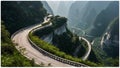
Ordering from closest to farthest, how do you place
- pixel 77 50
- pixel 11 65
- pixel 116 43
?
pixel 11 65 → pixel 77 50 → pixel 116 43

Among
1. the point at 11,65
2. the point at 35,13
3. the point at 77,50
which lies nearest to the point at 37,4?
the point at 35,13

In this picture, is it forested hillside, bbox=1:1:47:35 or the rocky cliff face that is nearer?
forested hillside, bbox=1:1:47:35

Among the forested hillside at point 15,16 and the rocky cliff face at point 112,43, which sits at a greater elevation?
the rocky cliff face at point 112,43

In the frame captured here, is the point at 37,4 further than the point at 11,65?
Yes

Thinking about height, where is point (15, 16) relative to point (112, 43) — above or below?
below

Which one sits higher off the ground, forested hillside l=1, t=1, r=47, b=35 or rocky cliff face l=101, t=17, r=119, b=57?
rocky cliff face l=101, t=17, r=119, b=57

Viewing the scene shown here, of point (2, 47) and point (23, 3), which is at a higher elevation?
point (23, 3)

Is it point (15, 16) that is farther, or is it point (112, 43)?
point (112, 43)

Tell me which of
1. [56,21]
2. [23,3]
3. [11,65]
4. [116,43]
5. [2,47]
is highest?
[116,43]

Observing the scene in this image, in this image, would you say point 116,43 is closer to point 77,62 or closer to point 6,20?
point 6,20

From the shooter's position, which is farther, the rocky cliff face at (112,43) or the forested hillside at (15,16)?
the rocky cliff face at (112,43)

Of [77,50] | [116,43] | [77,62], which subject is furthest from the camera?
[116,43]
